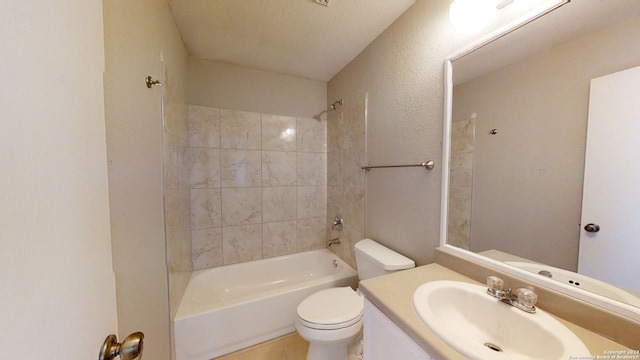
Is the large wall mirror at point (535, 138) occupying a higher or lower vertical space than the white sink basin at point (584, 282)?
higher

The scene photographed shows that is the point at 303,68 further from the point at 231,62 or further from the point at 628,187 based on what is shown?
the point at 628,187

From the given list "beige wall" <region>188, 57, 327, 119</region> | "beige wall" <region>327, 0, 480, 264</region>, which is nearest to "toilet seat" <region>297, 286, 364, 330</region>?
"beige wall" <region>327, 0, 480, 264</region>

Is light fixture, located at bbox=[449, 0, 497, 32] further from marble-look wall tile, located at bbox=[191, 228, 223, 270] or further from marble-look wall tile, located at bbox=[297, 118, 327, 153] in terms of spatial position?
marble-look wall tile, located at bbox=[191, 228, 223, 270]

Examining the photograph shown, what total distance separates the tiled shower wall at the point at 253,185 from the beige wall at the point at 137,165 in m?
0.81

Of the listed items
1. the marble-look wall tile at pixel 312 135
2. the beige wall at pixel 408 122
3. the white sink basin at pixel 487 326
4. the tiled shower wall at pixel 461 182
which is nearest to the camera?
the white sink basin at pixel 487 326

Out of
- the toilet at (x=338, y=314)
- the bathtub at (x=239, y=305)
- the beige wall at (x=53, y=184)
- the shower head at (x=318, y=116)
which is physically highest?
the shower head at (x=318, y=116)

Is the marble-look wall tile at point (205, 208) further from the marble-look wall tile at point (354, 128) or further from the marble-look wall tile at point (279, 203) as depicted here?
the marble-look wall tile at point (354, 128)

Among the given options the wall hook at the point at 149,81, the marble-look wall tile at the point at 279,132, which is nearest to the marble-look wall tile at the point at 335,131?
the marble-look wall tile at the point at 279,132

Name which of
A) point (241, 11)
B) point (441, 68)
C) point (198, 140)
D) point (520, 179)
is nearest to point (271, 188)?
point (198, 140)

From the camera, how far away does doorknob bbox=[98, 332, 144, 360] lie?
0.42 m

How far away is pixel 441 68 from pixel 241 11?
126cm

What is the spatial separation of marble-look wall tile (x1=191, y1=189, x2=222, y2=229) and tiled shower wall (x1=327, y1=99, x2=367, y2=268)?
1.13 m

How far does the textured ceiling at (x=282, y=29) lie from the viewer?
1.34m

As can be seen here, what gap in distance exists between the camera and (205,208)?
2.00 m
